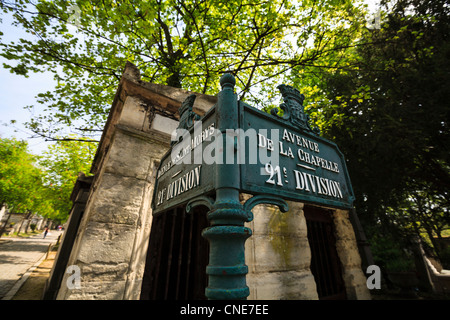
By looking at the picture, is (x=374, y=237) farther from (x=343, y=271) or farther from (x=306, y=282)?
(x=306, y=282)

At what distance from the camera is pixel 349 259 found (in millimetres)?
4379

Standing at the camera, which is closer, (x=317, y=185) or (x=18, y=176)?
(x=317, y=185)

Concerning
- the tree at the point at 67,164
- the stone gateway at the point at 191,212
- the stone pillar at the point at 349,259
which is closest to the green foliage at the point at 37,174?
the tree at the point at 67,164

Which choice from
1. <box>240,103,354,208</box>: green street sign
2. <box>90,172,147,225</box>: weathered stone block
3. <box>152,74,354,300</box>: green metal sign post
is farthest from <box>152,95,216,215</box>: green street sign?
<box>90,172,147,225</box>: weathered stone block

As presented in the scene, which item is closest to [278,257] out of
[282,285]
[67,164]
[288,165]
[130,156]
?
[282,285]

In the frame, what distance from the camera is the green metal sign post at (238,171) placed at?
3.03 feet

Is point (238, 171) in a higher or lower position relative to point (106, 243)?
higher

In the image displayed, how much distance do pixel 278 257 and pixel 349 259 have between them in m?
2.44

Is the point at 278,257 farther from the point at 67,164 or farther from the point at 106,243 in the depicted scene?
the point at 67,164

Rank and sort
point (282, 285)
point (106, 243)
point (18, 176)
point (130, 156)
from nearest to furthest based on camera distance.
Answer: point (106, 243)
point (130, 156)
point (282, 285)
point (18, 176)

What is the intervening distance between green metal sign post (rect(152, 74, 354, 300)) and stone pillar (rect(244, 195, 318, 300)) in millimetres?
1756

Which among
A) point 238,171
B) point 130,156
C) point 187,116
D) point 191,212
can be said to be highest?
point 130,156

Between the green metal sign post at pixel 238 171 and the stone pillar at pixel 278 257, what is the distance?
1.76 metres

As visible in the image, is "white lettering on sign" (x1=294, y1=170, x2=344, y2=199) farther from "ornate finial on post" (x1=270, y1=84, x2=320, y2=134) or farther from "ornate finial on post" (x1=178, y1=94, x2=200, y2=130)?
"ornate finial on post" (x1=178, y1=94, x2=200, y2=130)
